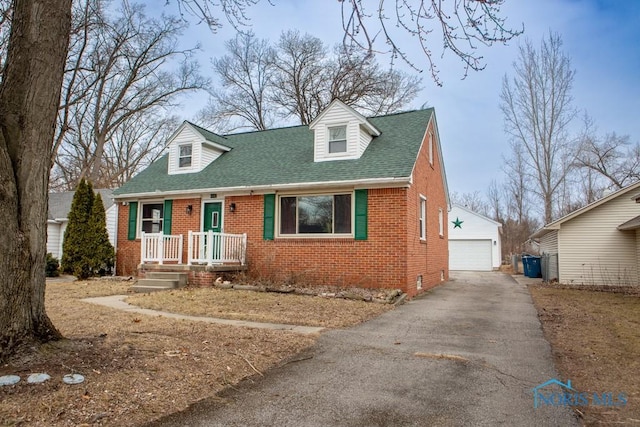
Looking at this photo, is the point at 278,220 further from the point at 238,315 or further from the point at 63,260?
the point at 63,260

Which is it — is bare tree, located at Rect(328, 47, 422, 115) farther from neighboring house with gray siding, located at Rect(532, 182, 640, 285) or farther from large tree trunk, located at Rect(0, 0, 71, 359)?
large tree trunk, located at Rect(0, 0, 71, 359)

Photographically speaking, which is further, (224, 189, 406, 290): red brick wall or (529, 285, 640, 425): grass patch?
(224, 189, 406, 290): red brick wall

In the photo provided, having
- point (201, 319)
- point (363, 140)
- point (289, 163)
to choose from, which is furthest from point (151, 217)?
point (201, 319)

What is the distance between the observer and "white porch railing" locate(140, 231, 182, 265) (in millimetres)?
12852

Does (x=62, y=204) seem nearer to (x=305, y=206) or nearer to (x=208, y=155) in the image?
(x=208, y=155)

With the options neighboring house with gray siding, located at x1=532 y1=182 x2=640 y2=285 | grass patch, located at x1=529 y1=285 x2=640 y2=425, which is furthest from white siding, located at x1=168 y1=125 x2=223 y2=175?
neighboring house with gray siding, located at x1=532 y1=182 x2=640 y2=285

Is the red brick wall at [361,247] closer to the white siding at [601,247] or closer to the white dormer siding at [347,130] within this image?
the white dormer siding at [347,130]

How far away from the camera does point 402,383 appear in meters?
4.22

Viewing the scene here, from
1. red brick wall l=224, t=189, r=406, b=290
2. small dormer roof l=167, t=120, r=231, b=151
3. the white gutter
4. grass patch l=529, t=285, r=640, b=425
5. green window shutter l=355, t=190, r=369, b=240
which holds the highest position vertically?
small dormer roof l=167, t=120, r=231, b=151

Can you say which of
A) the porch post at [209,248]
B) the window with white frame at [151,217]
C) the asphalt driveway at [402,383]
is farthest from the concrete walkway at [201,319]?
the window with white frame at [151,217]

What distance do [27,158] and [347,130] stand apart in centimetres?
969

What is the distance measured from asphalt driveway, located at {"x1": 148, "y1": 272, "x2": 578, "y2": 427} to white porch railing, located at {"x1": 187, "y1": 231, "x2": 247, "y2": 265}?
6295mm

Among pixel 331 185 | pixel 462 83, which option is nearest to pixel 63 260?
pixel 331 185

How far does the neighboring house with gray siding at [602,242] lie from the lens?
1489 cm
